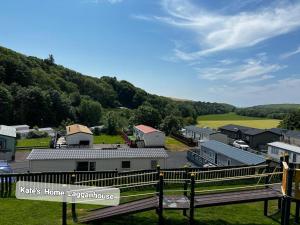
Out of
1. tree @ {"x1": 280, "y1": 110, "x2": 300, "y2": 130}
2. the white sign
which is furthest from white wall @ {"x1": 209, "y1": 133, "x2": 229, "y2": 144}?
the white sign

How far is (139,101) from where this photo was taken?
607 feet

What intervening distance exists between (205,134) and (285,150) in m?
18.0

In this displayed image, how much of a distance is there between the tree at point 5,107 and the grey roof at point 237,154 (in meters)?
62.6

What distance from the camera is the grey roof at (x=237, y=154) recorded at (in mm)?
30047

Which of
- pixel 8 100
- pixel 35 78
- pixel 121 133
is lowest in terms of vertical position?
pixel 121 133

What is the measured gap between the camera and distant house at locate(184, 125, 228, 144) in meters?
62.6

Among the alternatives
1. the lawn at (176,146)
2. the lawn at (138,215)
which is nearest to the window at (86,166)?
the lawn at (138,215)

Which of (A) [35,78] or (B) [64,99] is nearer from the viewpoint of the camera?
(B) [64,99]

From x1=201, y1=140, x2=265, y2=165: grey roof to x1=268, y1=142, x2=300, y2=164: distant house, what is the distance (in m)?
12.1

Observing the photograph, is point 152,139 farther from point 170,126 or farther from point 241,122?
point 241,122

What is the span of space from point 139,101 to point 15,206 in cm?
17166

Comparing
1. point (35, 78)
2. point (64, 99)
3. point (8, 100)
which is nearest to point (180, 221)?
point (8, 100)

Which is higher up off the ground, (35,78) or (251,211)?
(35,78)

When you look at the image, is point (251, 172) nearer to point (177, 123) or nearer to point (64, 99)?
point (177, 123)
